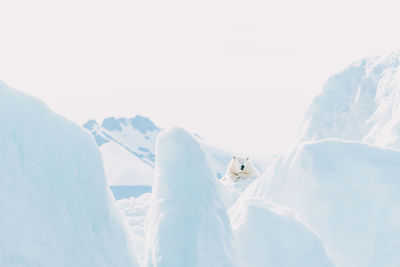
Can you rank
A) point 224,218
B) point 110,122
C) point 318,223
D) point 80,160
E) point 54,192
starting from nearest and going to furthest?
point 54,192
point 80,160
point 224,218
point 318,223
point 110,122

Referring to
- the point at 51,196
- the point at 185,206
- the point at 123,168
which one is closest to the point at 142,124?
the point at 123,168

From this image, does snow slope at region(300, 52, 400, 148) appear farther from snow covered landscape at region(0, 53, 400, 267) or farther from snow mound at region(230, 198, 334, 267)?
snow mound at region(230, 198, 334, 267)

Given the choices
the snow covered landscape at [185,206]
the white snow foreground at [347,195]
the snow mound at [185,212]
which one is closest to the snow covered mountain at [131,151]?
the white snow foreground at [347,195]

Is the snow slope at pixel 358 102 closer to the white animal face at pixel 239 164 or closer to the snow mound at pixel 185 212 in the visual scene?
the white animal face at pixel 239 164

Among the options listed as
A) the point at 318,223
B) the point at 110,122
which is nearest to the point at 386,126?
the point at 318,223

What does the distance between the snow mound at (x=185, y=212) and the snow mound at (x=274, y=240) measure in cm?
118

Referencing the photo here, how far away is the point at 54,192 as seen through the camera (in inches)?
347

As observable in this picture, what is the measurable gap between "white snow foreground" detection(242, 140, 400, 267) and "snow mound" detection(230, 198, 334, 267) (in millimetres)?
2242

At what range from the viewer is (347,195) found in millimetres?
15086

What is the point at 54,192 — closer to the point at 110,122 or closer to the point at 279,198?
the point at 279,198

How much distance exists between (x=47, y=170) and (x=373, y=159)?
10.1 metres

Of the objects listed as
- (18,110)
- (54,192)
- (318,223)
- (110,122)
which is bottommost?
(110,122)

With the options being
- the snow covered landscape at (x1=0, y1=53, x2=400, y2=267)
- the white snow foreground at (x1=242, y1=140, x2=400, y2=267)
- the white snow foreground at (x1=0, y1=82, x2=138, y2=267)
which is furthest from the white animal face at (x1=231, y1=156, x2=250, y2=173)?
the white snow foreground at (x1=0, y1=82, x2=138, y2=267)

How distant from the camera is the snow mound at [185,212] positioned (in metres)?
10.0
